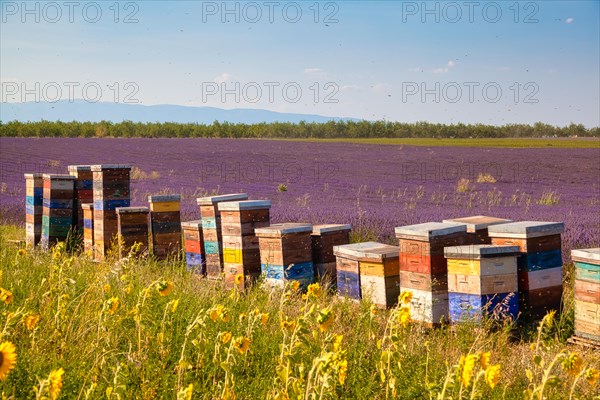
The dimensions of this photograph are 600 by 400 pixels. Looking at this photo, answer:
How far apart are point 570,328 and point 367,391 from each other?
145 inches

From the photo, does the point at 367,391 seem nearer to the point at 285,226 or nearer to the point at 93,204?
the point at 285,226

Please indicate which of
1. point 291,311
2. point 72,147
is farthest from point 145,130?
point 291,311

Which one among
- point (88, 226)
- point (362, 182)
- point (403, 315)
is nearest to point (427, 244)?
point (403, 315)

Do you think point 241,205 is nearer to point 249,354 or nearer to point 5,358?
point 249,354

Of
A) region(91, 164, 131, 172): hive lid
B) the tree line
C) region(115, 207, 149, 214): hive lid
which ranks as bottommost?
region(115, 207, 149, 214): hive lid

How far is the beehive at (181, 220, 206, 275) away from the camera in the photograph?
30.9ft

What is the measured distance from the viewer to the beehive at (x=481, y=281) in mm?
6383

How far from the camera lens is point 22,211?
616 inches

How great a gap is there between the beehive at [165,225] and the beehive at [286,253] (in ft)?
7.40

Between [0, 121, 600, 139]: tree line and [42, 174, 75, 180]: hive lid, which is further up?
[0, 121, 600, 139]: tree line

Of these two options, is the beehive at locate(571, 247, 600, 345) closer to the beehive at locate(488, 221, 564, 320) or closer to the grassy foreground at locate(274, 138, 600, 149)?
the beehive at locate(488, 221, 564, 320)

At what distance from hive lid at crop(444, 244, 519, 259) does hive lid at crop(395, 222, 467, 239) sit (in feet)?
0.72

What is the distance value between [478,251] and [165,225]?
5.15 meters

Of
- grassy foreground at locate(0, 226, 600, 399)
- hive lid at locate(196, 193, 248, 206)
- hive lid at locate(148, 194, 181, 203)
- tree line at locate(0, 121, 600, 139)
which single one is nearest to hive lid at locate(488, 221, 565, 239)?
grassy foreground at locate(0, 226, 600, 399)
